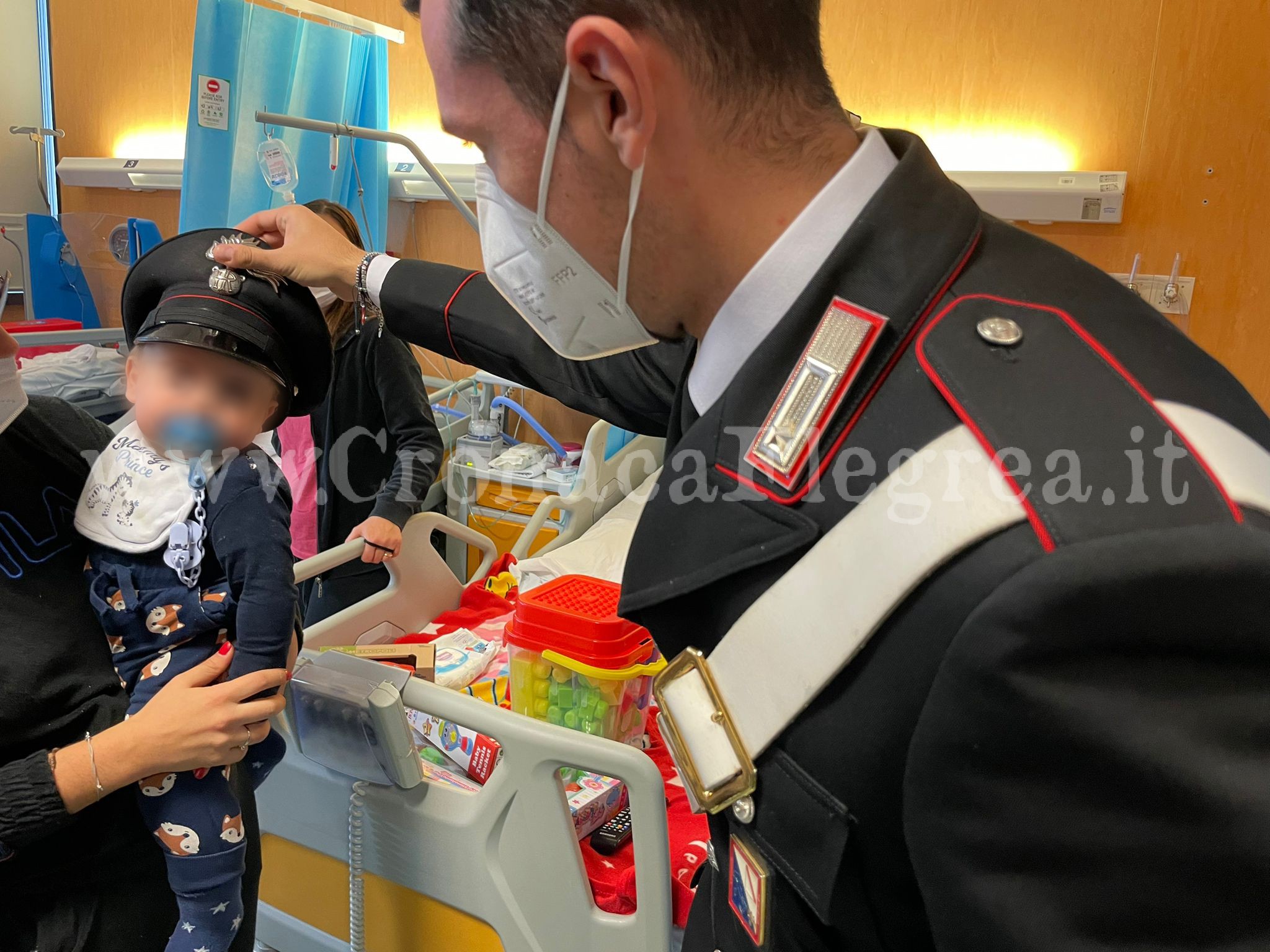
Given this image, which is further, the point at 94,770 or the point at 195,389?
the point at 195,389

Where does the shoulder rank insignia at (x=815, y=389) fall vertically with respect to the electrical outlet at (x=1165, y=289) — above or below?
below

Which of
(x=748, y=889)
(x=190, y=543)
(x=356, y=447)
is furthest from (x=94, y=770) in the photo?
(x=356, y=447)

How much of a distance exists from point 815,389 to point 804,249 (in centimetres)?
14

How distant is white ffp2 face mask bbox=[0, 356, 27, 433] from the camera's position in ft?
3.54

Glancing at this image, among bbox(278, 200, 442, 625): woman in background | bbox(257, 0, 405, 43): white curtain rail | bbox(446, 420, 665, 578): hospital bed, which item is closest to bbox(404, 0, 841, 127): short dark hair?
bbox(278, 200, 442, 625): woman in background

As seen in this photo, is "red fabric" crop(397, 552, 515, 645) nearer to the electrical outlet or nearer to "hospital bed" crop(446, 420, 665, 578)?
"hospital bed" crop(446, 420, 665, 578)

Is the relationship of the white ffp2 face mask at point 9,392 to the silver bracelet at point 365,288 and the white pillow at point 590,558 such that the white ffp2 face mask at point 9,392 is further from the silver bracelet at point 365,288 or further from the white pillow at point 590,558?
the white pillow at point 590,558

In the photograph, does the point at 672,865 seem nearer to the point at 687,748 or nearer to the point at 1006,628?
the point at 687,748

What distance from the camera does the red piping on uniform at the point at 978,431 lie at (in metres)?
0.54

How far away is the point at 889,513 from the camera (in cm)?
60

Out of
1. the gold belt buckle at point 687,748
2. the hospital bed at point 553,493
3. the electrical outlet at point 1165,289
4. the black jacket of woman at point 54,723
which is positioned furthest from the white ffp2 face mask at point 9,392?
the electrical outlet at point 1165,289

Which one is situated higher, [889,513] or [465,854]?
[889,513]

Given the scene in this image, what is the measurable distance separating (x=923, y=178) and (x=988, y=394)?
24 cm

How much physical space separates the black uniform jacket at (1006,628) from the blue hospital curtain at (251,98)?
232cm
